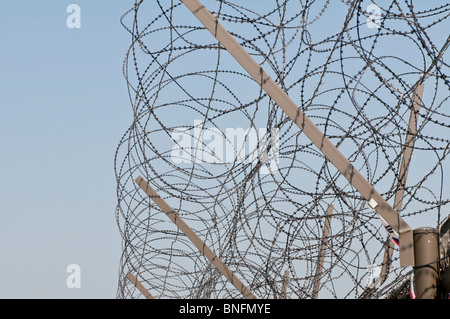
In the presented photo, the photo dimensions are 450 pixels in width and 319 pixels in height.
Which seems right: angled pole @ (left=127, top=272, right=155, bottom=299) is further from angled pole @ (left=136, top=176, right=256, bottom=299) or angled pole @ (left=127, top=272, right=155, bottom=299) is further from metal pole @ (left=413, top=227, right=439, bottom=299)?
metal pole @ (left=413, top=227, right=439, bottom=299)

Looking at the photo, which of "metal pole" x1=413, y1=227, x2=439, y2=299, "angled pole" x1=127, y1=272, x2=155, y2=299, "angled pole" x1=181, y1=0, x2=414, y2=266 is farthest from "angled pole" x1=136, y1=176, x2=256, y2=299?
"metal pole" x1=413, y1=227, x2=439, y2=299

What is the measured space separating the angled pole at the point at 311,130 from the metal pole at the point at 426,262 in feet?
0.17

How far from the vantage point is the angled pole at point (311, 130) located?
5.41m

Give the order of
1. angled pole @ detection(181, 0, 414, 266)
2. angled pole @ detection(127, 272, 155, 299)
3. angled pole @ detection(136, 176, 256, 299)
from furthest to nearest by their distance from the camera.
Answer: angled pole @ detection(127, 272, 155, 299) < angled pole @ detection(136, 176, 256, 299) < angled pole @ detection(181, 0, 414, 266)

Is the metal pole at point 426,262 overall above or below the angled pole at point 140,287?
below

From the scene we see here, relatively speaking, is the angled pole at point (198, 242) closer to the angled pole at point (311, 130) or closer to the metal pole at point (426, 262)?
the angled pole at point (311, 130)

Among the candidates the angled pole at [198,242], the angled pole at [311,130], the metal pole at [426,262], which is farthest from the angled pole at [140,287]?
the metal pole at [426,262]

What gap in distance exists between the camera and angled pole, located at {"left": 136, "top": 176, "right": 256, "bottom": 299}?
966 centimetres

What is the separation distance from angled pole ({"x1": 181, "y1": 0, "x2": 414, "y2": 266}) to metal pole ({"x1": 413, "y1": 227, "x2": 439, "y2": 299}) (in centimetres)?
5

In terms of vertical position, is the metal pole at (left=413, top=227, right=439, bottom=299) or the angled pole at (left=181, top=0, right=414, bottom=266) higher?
the angled pole at (left=181, top=0, right=414, bottom=266)

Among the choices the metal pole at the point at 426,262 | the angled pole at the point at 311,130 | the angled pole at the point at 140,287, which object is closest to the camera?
the metal pole at the point at 426,262

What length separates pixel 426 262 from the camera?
525 centimetres
